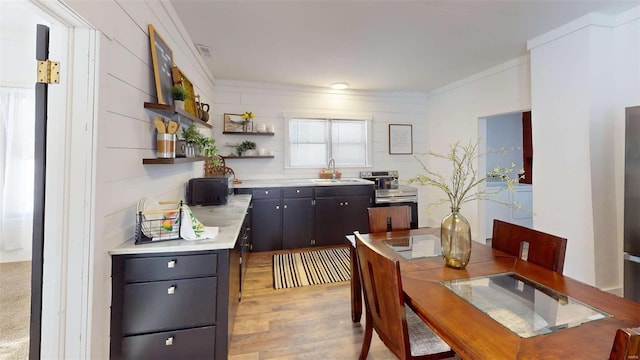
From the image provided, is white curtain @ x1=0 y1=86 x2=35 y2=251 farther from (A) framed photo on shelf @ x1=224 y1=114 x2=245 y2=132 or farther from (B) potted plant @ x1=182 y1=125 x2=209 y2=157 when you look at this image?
(A) framed photo on shelf @ x1=224 y1=114 x2=245 y2=132

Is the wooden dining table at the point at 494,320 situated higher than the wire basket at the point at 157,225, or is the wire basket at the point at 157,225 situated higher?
the wire basket at the point at 157,225

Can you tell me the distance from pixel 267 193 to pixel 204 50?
6.47ft

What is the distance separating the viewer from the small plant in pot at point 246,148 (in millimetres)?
4285

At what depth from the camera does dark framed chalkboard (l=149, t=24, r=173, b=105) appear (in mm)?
1839

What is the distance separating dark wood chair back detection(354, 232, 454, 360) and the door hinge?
1.62 metres

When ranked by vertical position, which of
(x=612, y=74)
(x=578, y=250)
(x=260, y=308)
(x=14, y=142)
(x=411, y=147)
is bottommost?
(x=260, y=308)

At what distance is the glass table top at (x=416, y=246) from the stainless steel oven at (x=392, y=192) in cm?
221

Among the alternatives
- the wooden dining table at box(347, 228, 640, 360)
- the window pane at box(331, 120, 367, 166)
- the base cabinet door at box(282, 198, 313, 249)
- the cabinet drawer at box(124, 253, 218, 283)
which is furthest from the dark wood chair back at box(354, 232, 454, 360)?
the window pane at box(331, 120, 367, 166)

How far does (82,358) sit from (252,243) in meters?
2.62

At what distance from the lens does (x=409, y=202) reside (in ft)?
14.8

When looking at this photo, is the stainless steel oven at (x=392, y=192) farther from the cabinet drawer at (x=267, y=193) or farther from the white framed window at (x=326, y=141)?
the cabinet drawer at (x=267, y=193)

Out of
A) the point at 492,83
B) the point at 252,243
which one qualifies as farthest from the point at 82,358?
the point at 492,83

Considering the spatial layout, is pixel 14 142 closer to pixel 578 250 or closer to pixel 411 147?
pixel 578 250

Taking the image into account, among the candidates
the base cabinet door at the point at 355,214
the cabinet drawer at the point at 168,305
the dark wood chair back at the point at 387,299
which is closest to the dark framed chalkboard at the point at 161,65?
the cabinet drawer at the point at 168,305
